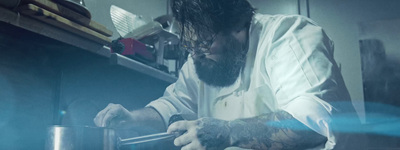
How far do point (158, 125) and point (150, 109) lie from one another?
2.4 inches

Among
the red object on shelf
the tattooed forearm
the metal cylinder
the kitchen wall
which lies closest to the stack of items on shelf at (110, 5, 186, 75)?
the red object on shelf

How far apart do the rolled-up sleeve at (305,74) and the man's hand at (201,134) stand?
170 mm

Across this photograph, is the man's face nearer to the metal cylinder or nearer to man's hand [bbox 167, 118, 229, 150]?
man's hand [bbox 167, 118, 229, 150]

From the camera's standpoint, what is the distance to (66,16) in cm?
96

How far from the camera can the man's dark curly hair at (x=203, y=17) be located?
1173 mm

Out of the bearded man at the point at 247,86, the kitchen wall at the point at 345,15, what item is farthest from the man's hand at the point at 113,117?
the kitchen wall at the point at 345,15

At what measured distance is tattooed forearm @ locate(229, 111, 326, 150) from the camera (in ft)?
2.62

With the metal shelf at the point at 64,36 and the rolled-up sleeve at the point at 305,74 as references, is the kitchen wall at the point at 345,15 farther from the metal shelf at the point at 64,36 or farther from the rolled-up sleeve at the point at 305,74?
the rolled-up sleeve at the point at 305,74

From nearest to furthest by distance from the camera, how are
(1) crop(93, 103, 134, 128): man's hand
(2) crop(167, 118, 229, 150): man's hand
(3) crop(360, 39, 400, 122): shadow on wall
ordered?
(2) crop(167, 118, 229, 150): man's hand
(1) crop(93, 103, 134, 128): man's hand
(3) crop(360, 39, 400, 122): shadow on wall

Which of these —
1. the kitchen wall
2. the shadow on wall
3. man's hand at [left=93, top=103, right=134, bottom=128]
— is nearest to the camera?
man's hand at [left=93, top=103, right=134, bottom=128]

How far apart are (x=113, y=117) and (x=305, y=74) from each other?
1.73 ft

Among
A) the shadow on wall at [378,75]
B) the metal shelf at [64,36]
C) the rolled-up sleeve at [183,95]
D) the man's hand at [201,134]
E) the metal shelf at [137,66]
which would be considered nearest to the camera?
the man's hand at [201,134]

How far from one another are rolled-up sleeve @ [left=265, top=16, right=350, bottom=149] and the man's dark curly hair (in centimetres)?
21

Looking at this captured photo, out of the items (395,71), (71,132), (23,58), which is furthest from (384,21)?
(71,132)
